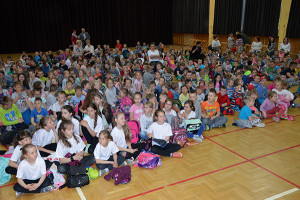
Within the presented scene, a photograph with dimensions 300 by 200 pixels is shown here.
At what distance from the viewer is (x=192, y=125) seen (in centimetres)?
582

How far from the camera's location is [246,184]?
408cm

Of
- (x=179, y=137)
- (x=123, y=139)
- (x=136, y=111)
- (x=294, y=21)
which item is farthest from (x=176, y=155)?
(x=294, y=21)

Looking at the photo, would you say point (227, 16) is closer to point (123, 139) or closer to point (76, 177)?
point (123, 139)

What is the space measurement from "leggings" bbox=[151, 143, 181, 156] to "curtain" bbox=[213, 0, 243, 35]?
16.2 metres

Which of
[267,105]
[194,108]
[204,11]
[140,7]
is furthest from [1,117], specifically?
[140,7]

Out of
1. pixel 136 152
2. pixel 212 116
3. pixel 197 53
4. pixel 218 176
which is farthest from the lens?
pixel 197 53

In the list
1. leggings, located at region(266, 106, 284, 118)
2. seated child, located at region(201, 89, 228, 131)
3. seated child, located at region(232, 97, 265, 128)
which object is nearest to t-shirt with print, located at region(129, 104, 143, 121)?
seated child, located at region(201, 89, 228, 131)

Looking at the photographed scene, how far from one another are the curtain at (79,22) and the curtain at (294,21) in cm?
1285

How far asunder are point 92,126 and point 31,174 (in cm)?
159

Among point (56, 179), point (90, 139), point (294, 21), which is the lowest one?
point (56, 179)

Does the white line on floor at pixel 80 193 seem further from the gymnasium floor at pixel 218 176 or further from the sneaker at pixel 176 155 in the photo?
the sneaker at pixel 176 155

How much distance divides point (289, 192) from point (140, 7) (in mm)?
23170

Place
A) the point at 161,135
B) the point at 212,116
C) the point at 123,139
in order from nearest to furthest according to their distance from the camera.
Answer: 1. the point at 123,139
2. the point at 161,135
3. the point at 212,116

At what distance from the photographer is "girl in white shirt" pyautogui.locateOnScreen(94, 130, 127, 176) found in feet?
14.3
